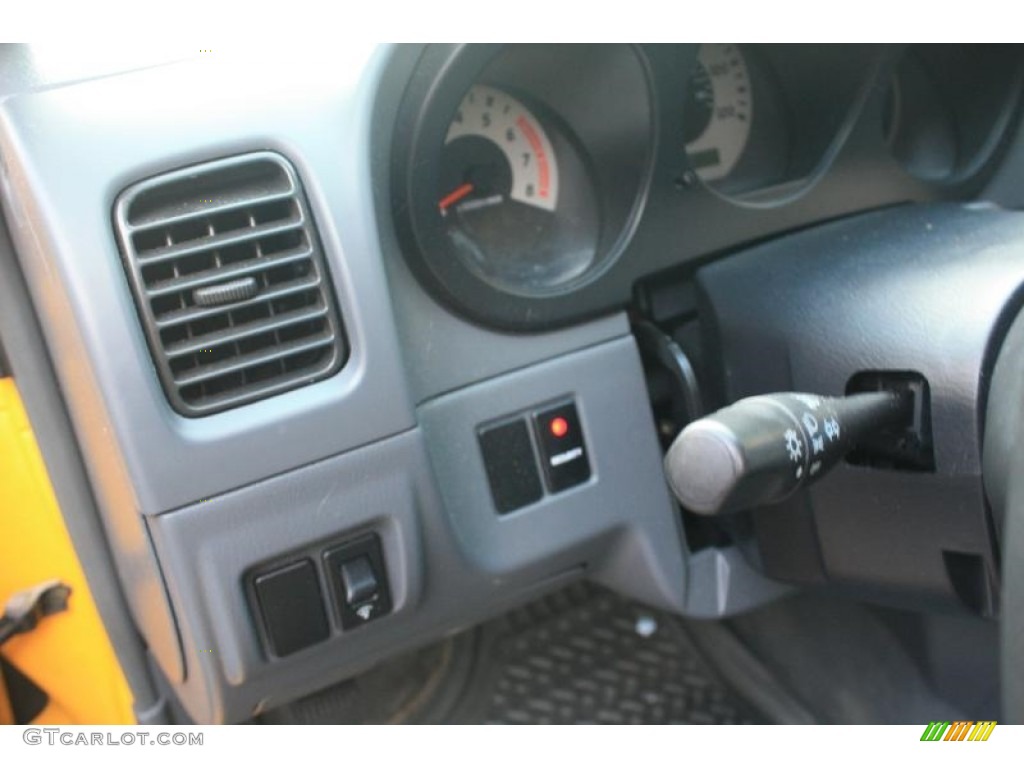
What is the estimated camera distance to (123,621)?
43.7 inches

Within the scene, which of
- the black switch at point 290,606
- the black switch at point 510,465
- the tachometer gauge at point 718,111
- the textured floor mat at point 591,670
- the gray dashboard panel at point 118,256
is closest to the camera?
the gray dashboard panel at point 118,256

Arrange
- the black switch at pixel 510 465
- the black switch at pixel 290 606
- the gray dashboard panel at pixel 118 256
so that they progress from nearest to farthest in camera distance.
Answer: the gray dashboard panel at pixel 118 256 < the black switch at pixel 290 606 < the black switch at pixel 510 465

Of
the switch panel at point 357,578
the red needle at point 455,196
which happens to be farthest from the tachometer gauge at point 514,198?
the switch panel at point 357,578

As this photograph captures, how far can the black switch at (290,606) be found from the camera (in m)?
0.94

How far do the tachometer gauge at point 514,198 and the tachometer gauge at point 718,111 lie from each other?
15cm

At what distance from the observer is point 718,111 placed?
1217mm

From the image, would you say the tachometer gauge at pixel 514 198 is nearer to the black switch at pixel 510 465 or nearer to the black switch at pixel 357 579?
the black switch at pixel 510 465

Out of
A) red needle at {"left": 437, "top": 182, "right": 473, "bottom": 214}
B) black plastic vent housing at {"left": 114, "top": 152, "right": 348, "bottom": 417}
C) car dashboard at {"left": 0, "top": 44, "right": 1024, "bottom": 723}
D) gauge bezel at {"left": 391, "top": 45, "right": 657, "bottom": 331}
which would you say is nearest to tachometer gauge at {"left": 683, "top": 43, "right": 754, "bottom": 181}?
car dashboard at {"left": 0, "top": 44, "right": 1024, "bottom": 723}

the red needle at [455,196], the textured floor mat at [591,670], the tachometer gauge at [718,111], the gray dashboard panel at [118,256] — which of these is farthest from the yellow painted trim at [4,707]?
the tachometer gauge at [718,111]
